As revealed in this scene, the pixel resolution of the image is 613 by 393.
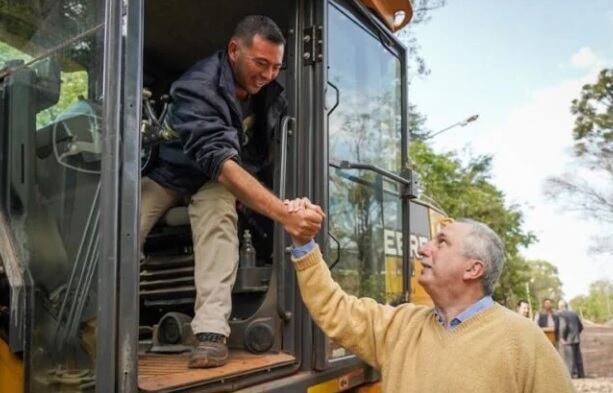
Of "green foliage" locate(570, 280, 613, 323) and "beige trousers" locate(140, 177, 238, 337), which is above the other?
"beige trousers" locate(140, 177, 238, 337)

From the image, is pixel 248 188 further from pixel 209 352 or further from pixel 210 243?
pixel 209 352

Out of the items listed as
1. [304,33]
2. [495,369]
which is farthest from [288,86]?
[495,369]

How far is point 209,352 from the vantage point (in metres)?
2.34

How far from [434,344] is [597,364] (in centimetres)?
1445

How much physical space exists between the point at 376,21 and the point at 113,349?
227 cm

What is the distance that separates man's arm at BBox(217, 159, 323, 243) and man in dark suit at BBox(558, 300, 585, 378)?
1116cm

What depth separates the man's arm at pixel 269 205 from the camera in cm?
226

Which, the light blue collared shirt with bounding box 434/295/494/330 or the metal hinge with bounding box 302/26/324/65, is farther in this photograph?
the metal hinge with bounding box 302/26/324/65

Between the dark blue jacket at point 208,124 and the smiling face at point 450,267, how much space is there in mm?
797

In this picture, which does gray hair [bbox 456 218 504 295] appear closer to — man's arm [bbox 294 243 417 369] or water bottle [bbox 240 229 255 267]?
man's arm [bbox 294 243 417 369]

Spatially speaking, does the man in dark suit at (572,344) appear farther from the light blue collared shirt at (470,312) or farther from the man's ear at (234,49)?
the man's ear at (234,49)

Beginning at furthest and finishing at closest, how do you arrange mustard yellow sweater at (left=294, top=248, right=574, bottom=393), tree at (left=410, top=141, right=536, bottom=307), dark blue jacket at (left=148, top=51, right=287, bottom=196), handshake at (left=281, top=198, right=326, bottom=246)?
tree at (left=410, top=141, right=536, bottom=307)
dark blue jacket at (left=148, top=51, right=287, bottom=196)
handshake at (left=281, top=198, right=326, bottom=246)
mustard yellow sweater at (left=294, top=248, right=574, bottom=393)

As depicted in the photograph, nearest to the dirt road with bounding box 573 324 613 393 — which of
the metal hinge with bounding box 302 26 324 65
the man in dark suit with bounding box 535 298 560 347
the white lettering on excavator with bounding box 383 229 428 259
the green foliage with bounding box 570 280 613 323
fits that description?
the man in dark suit with bounding box 535 298 560 347

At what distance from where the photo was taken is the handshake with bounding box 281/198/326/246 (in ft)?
7.38
